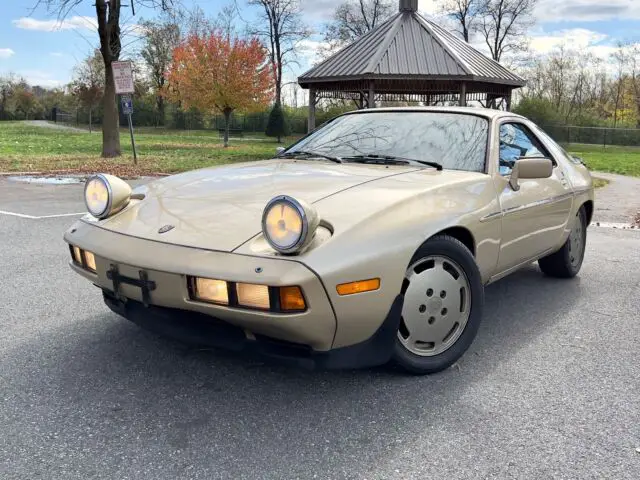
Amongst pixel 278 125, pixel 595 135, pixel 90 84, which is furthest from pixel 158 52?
pixel 595 135

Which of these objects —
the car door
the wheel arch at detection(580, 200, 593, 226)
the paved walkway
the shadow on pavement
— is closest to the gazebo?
the paved walkway

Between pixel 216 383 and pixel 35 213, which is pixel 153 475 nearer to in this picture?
pixel 216 383

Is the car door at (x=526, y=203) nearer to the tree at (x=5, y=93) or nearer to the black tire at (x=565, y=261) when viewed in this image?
the black tire at (x=565, y=261)

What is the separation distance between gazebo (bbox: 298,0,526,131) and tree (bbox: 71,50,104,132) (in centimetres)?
2750

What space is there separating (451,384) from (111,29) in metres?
18.7

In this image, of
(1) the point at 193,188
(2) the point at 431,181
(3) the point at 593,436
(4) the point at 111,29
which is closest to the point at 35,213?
(1) the point at 193,188

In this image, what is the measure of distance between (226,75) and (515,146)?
28413 millimetres

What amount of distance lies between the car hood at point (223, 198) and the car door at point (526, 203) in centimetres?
69

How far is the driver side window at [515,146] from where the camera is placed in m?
3.74

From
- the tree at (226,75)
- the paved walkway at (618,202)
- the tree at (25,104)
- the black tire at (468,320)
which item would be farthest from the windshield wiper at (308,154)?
the tree at (25,104)

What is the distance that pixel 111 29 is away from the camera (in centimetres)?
1853

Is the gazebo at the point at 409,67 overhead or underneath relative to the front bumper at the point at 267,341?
overhead

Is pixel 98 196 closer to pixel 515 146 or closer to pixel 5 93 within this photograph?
pixel 515 146

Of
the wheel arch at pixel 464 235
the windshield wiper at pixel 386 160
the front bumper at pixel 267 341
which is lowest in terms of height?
the front bumper at pixel 267 341
